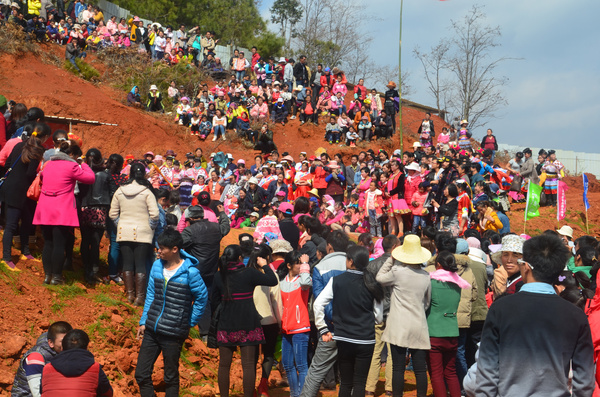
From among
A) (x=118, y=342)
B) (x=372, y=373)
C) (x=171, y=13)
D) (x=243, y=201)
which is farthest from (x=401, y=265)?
(x=171, y=13)

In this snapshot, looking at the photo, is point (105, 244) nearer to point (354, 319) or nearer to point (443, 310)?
point (354, 319)

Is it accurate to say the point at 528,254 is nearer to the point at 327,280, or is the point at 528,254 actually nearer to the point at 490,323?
the point at 490,323

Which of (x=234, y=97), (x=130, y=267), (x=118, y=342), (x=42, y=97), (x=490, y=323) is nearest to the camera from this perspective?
(x=490, y=323)

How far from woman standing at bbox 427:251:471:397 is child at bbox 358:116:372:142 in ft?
66.3

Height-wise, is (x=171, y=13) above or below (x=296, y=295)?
above

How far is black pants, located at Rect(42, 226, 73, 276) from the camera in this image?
8.54 meters

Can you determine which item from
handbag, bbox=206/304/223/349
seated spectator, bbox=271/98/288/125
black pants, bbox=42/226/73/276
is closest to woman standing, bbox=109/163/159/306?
black pants, bbox=42/226/73/276

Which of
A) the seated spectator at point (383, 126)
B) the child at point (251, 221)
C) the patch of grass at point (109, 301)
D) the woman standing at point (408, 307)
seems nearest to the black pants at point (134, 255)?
the patch of grass at point (109, 301)

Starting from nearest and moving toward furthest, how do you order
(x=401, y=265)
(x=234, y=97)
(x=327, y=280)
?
(x=401, y=265), (x=327, y=280), (x=234, y=97)

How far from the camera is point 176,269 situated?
6.45 metres

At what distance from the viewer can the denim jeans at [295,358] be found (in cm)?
752

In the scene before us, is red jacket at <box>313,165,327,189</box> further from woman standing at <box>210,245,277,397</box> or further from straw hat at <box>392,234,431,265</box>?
straw hat at <box>392,234,431,265</box>

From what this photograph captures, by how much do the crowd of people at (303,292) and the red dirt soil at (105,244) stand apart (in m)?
0.48

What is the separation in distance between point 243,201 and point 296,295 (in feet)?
31.6
